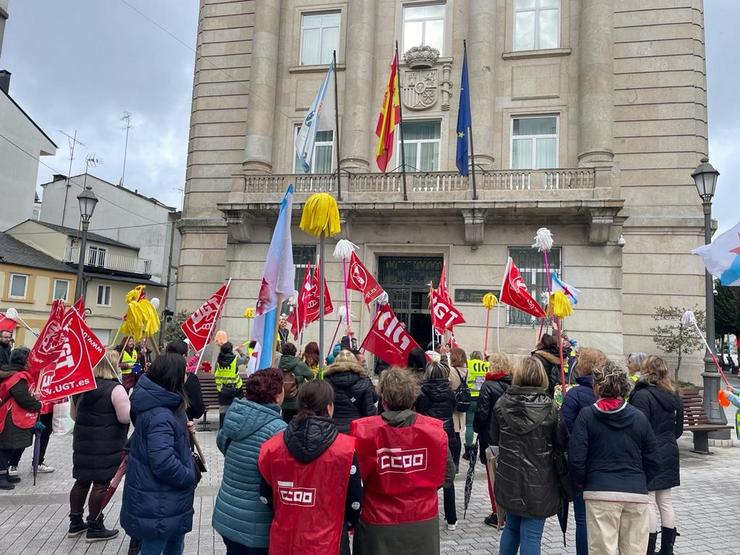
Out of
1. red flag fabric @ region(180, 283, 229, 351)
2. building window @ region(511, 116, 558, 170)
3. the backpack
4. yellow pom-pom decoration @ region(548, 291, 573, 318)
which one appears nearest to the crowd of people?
the backpack

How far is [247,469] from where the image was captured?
3.52 metres

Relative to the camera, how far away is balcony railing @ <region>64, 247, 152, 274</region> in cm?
3595

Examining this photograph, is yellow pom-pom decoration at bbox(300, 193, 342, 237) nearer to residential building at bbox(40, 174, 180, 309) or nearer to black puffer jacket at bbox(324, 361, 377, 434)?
black puffer jacket at bbox(324, 361, 377, 434)

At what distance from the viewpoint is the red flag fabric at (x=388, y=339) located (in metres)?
8.13

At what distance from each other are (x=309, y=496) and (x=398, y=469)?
24.0 inches

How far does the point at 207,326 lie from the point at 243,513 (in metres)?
7.49

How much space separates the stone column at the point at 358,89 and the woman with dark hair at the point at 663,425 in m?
15.2

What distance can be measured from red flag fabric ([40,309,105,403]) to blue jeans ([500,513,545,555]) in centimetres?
430

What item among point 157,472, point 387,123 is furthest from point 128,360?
point 157,472

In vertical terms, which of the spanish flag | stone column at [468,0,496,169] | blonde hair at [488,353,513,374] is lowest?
blonde hair at [488,353,513,374]

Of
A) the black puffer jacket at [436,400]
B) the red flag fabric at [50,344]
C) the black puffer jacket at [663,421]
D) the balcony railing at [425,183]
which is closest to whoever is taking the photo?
the black puffer jacket at [663,421]

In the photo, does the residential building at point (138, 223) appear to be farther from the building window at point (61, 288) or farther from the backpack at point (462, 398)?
the backpack at point (462, 398)

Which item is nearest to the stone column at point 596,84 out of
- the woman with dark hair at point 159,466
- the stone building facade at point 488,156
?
the stone building facade at point 488,156

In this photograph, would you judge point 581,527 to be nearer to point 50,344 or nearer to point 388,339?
point 388,339
